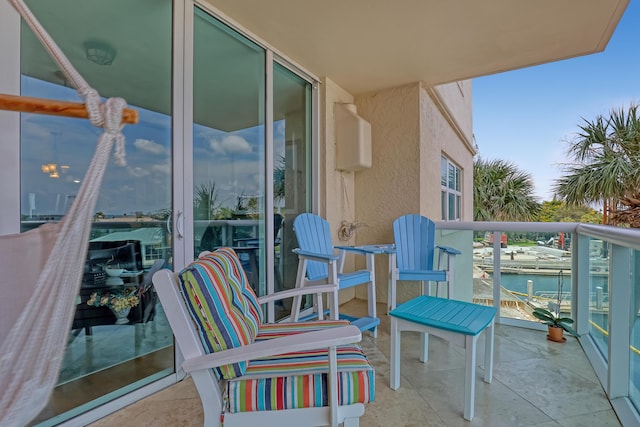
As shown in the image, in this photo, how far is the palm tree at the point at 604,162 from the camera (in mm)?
5574

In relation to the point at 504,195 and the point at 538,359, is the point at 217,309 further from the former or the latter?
the point at 504,195

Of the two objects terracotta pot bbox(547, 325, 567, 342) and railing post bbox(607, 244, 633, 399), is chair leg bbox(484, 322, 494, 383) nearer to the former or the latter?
railing post bbox(607, 244, 633, 399)

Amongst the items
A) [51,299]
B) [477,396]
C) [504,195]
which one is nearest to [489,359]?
[477,396]

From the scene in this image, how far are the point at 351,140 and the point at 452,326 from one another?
2.36m

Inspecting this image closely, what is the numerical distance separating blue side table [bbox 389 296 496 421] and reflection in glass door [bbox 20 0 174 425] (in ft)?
4.64

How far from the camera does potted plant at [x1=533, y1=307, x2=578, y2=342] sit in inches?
102

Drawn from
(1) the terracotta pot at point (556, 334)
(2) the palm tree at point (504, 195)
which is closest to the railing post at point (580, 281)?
(1) the terracotta pot at point (556, 334)

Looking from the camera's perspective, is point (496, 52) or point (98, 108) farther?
point (496, 52)

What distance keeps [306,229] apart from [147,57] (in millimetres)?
1704

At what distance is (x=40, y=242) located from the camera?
1.00 meters

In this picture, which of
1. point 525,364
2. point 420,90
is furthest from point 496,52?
point 525,364

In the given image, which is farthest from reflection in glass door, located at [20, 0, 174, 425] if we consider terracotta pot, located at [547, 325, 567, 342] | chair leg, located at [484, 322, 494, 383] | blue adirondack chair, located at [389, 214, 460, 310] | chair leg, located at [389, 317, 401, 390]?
terracotta pot, located at [547, 325, 567, 342]

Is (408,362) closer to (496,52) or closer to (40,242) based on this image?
(40,242)

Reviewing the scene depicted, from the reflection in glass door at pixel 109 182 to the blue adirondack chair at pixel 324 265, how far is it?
3.15ft
